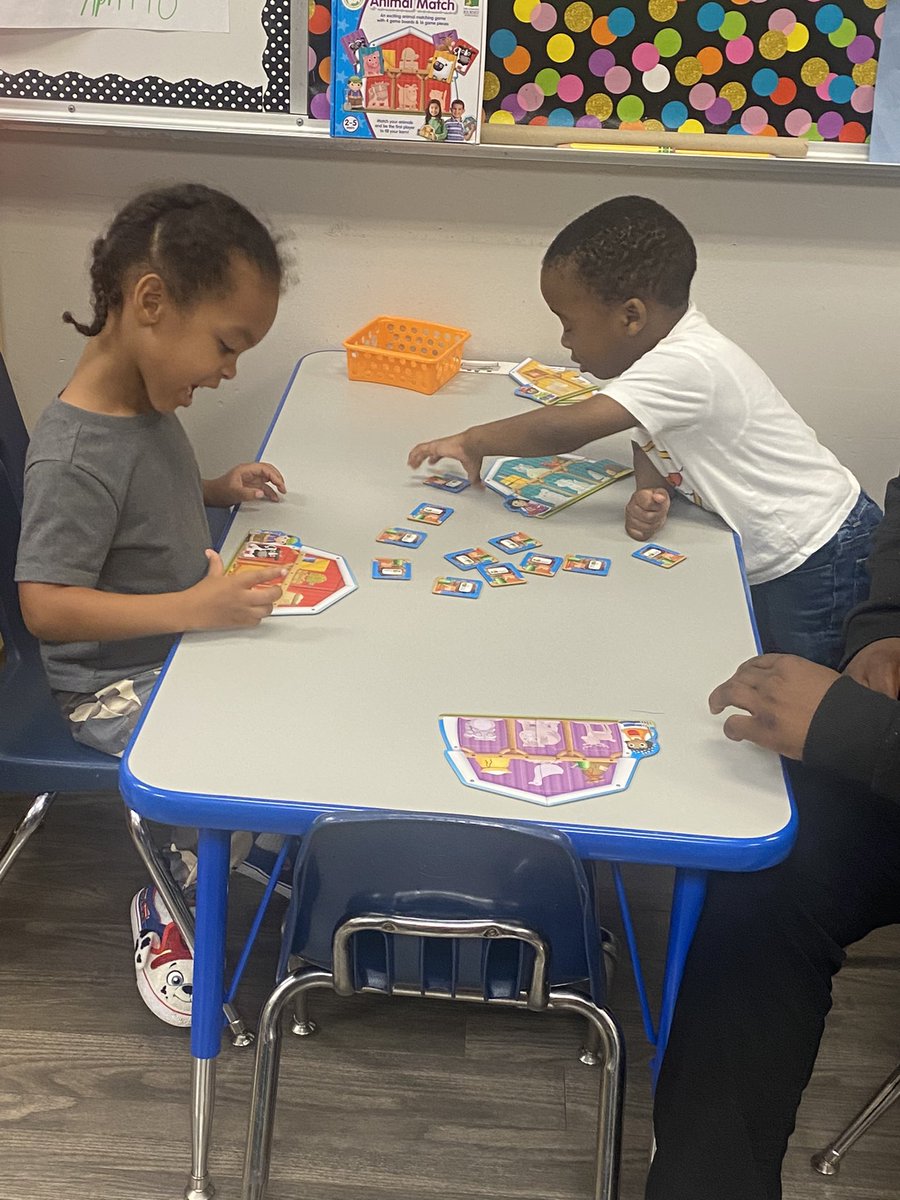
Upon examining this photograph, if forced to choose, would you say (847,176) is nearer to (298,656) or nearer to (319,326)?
(319,326)

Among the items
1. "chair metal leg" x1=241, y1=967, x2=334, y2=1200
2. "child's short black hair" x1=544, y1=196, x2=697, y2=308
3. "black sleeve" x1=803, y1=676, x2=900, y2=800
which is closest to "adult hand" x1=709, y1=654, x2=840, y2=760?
"black sleeve" x1=803, y1=676, x2=900, y2=800

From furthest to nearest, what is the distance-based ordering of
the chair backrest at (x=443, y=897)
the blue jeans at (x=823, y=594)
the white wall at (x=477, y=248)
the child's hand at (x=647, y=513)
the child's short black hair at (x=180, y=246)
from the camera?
the white wall at (x=477, y=248) < the blue jeans at (x=823, y=594) < the child's hand at (x=647, y=513) < the child's short black hair at (x=180, y=246) < the chair backrest at (x=443, y=897)

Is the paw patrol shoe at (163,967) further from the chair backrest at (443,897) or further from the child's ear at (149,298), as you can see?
the child's ear at (149,298)

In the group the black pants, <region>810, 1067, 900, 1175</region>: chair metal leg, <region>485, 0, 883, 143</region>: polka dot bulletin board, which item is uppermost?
<region>485, 0, 883, 143</region>: polka dot bulletin board

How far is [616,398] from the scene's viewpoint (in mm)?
1800

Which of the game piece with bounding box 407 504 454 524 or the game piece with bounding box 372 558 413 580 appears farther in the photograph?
the game piece with bounding box 407 504 454 524

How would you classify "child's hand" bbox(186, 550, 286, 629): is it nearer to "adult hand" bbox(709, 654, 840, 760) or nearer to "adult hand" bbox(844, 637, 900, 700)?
"adult hand" bbox(709, 654, 840, 760)

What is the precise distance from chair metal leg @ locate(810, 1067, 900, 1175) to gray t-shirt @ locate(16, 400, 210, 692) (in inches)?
46.1

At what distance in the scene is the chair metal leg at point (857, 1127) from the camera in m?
1.68

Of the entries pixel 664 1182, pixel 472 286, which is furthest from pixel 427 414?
pixel 664 1182

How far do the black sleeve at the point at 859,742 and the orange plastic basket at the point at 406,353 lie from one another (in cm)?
117

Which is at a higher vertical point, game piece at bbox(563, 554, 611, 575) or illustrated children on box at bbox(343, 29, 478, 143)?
illustrated children on box at bbox(343, 29, 478, 143)

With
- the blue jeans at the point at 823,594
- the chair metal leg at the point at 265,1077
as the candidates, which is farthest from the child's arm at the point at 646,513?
the chair metal leg at the point at 265,1077

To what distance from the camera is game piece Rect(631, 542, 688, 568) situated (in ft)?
5.67
